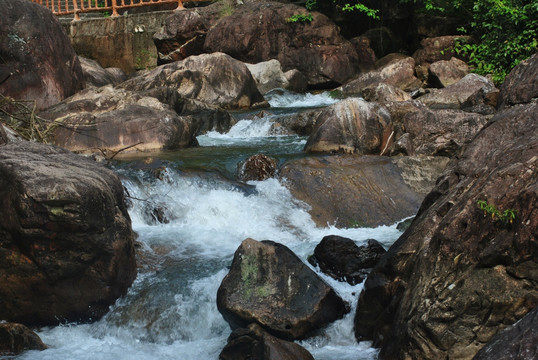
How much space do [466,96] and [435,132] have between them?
12.8ft

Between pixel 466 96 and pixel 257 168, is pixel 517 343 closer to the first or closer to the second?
pixel 257 168

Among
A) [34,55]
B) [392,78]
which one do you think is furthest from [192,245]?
Answer: [392,78]

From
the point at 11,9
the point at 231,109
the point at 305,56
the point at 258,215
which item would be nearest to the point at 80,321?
the point at 258,215

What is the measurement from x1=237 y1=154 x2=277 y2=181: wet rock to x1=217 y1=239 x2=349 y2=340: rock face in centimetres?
312

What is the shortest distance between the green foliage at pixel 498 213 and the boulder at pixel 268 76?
41.9 ft

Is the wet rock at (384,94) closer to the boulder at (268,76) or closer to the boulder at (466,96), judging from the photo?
the boulder at (466,96)

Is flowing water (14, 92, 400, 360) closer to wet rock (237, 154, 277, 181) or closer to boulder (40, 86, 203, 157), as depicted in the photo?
wet rock (237, 154, 277, 181)

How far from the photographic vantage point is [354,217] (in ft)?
24.1

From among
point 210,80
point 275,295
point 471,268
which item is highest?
point 471,268

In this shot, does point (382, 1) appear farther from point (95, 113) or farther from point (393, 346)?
point (393, 346)

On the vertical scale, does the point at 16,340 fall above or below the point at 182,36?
above

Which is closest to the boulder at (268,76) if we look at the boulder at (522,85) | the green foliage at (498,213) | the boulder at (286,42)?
the boulder at (286,42)

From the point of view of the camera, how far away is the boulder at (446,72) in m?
14.6

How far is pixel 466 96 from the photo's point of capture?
12070 mm
